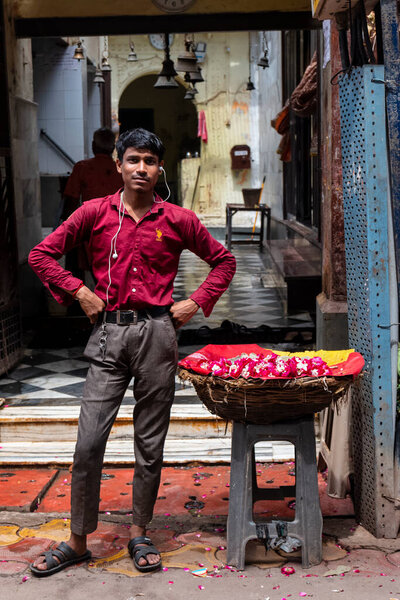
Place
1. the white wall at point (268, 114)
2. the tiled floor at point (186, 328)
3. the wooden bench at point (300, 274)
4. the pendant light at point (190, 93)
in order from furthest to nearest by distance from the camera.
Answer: the pendant light at point (190, 93), the white wall at point (268, 114), the wooden bench at point (300, 274), the tiled floor at point (186, 328)

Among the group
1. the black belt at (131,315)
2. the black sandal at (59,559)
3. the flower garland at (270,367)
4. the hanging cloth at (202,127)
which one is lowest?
the black sandal at (59,559)

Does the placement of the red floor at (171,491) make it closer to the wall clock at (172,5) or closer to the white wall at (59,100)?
the wall clock at (172,5)

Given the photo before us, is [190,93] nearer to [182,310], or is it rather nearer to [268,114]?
[268,114]

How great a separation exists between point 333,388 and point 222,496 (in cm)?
139

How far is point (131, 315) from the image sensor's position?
3758 mm

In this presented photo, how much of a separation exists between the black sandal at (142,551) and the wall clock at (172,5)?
5376mm

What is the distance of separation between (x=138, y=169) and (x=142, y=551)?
5.88 ft

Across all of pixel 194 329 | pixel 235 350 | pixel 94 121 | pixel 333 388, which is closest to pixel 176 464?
pixel 235 350

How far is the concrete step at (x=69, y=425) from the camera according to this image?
18.4 feet

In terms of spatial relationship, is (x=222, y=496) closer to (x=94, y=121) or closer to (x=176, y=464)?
(x=176, y=464)

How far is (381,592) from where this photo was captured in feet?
11.6

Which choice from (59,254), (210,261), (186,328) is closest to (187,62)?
(186,328)

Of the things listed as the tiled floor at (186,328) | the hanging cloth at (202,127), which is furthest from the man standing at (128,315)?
the hanging cloth at (202,127)

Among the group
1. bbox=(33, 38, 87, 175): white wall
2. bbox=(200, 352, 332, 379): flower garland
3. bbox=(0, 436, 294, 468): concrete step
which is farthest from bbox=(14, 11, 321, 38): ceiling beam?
bbox=(33, 38, 87, 175): white wall
